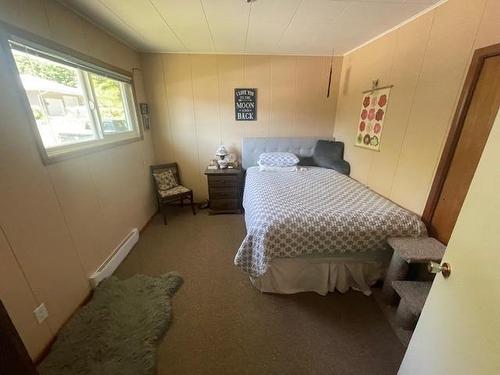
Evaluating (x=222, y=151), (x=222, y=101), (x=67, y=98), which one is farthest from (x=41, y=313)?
(x=222, y=101)

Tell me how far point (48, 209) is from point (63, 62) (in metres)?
1.18

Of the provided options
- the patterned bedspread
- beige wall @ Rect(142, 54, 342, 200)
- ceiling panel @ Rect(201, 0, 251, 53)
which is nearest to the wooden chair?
beige wall @ Rect(142, 54, 342, 200)

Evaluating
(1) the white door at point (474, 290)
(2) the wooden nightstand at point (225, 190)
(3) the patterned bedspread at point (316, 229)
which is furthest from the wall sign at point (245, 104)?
(1) the white door at point (474, 290)

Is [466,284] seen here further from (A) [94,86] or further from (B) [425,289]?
(A) [94,86]

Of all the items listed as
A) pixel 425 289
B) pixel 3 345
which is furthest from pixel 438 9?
pixel 3 345

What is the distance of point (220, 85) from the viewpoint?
3146 mm

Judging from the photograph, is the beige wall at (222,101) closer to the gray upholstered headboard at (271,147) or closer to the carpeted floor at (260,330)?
the gray upholstered headboard at (271,147)

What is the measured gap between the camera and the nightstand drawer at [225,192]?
3160 millimetres

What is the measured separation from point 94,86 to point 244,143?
1.97 m

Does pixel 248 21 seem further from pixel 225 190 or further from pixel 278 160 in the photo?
pixel 225 190

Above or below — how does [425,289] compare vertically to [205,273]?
above

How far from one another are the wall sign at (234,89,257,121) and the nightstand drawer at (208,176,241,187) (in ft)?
3.22

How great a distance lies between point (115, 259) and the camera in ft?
6.86

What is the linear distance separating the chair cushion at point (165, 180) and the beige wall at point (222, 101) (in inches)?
10.2
